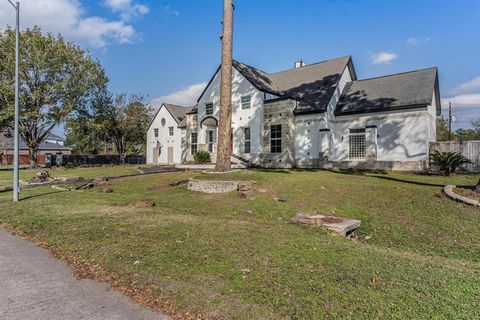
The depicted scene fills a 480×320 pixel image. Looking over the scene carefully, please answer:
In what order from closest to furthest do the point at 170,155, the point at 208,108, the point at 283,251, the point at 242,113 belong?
1. the point at 283,251
2. the point at 242,113
3. the point at 208,108
4. the point at 170,155

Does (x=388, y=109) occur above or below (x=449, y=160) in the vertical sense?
above

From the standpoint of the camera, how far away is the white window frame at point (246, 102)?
24516 mm

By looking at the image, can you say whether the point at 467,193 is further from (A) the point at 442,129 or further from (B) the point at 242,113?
(A) the point at 442,129

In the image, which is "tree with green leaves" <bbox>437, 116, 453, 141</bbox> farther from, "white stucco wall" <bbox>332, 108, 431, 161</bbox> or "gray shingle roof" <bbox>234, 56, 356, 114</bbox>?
"white stucco wall" <bbox>332, 108, 431, 161</bbox>

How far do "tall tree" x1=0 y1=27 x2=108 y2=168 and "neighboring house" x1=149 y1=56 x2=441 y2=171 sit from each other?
16284 mm

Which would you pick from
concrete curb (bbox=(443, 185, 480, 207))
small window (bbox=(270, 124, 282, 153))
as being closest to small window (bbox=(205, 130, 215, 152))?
small window (bbox=(270, 124, 282, 153))

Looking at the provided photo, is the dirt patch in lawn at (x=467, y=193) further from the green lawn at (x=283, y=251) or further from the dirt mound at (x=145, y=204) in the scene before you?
the dirt mound at (x=145, y=204)

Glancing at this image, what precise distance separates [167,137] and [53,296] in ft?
105

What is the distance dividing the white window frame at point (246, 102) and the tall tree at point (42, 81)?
2016 centimetres

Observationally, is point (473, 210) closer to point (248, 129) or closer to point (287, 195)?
point (287, 195)

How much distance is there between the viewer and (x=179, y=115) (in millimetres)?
35750

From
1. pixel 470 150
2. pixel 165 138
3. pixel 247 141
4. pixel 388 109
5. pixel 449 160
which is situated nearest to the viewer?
pixel 449 160

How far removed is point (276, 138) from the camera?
2366cm

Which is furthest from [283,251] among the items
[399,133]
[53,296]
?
[399,133]
